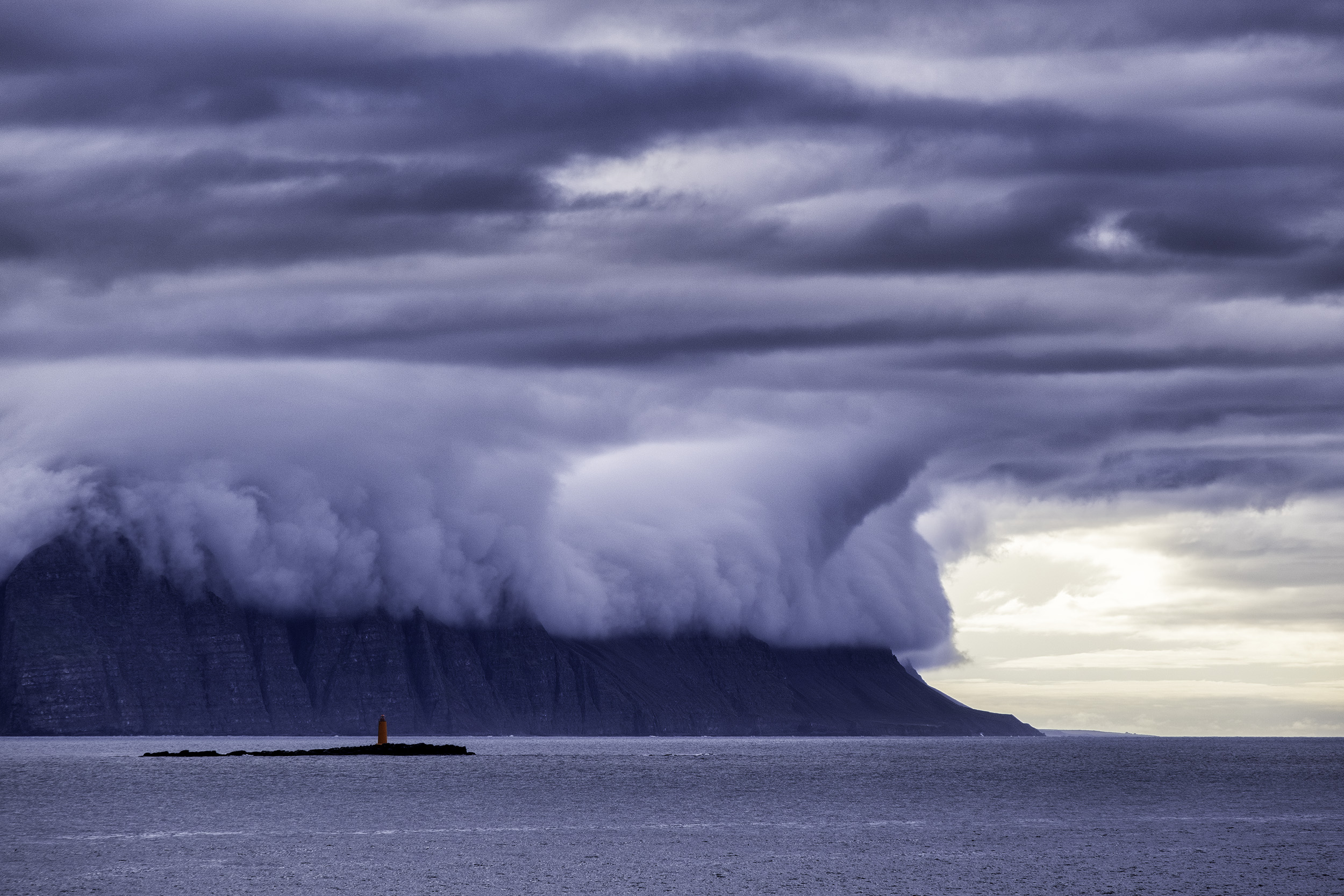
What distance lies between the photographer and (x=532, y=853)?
5645 inches

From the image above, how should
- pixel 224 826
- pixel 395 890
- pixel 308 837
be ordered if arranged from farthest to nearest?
pixel 224 826 → pixel 308 837 → pixel 395 890

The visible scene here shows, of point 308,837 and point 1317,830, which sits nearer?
point 308,837

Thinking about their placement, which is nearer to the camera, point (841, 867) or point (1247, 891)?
point (1247, 891)

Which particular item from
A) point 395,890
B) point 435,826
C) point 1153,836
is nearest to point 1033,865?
point 1153,836

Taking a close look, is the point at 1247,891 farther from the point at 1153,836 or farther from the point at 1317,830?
the point at 1317,830

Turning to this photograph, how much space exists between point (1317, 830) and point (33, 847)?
11456 cm

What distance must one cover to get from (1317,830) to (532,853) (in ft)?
254

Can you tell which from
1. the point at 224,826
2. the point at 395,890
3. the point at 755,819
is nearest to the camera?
the point at 395,890

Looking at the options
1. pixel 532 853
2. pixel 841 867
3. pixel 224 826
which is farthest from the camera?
pixel 224 826

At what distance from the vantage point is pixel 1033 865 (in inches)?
5310

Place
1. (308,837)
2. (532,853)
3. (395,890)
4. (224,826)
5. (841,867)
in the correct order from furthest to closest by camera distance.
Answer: (224,826), (308,837), (532,853), (841,867), (395,890)

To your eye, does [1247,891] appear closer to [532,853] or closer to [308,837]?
[532,853]

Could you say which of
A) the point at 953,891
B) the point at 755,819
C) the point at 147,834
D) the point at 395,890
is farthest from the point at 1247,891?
the point at 147,834

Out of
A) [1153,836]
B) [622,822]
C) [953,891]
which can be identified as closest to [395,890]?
[953,891]
